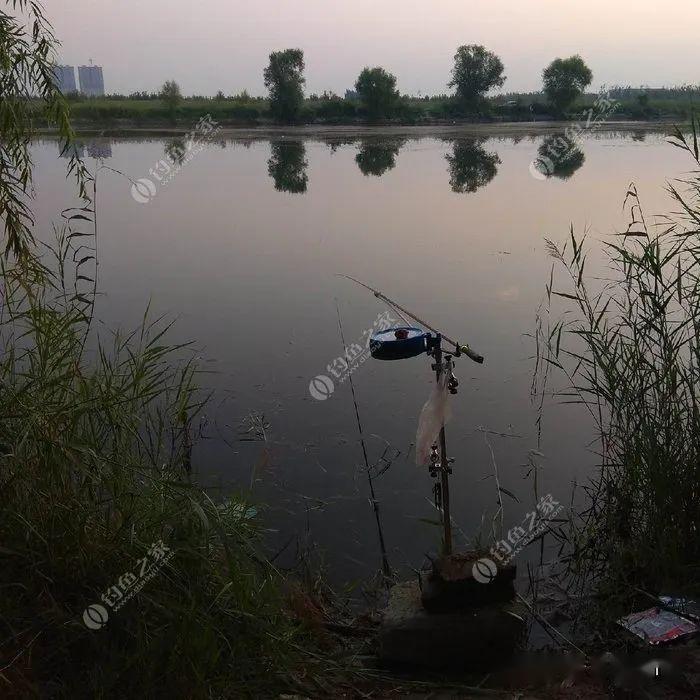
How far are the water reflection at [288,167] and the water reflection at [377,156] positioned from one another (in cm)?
171

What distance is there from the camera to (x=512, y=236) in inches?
406

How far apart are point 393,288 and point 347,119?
39694mm

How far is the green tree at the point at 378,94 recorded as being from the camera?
146 feet

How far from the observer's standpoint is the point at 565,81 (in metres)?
43.8

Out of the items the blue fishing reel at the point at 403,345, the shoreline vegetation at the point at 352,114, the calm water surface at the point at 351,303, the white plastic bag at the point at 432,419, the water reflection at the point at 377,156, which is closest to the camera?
the white plastic bag at the point at 432,419

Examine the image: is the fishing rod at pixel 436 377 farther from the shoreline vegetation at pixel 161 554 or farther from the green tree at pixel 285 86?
the green tree at pixel 285 86

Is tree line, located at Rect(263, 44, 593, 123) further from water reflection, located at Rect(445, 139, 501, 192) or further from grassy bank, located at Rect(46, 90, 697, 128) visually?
water reflection, located at Rect(445, 139, 501, 192)

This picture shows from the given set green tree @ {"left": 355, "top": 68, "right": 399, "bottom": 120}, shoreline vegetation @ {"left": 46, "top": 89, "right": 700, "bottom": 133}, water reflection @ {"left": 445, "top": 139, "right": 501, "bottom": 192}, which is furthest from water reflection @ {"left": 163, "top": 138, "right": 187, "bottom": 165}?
green tree @ {"left": 355, "top": 68, "right": 399, "bottom": 120}

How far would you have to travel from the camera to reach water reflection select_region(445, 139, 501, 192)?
15.6m

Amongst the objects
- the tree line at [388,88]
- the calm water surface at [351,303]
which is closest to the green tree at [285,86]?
the tree line at [388,88]

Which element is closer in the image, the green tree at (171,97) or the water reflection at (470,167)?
the water reflection at (470,167)

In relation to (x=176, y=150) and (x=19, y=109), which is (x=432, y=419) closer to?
(x=19, y=109)

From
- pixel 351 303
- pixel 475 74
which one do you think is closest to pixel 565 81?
pixel 475 74

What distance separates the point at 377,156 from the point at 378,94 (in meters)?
24.5
